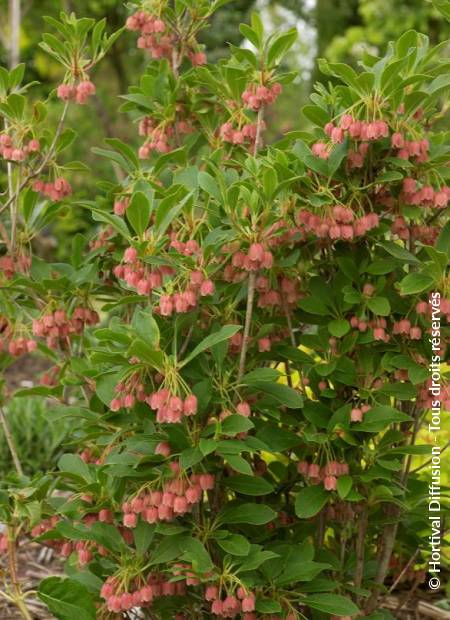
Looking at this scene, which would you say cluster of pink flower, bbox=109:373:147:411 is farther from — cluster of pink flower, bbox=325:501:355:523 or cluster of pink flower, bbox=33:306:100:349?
cluster of pink flower, bbox=325:501:355:523

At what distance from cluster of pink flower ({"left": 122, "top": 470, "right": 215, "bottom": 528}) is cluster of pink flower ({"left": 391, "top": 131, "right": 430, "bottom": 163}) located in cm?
77

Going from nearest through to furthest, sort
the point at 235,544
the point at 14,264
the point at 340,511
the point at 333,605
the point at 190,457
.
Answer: the point at 190,457 → the point at 235,544 → the point at 333,605 → the point at 340,511 → the point at 14,264

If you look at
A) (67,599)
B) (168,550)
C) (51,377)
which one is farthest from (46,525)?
(168,550)

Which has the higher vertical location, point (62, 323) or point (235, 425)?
point (62, 323)

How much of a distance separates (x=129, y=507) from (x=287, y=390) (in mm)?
402

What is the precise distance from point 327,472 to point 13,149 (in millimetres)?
1066

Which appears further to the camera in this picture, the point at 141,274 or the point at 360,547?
the point at 360,547

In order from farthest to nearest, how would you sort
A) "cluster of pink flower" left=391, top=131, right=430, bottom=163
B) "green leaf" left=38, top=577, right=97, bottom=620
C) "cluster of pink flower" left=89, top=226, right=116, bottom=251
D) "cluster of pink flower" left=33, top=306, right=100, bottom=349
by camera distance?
"cluster of pink flower" left=89, top=226, right=116, bottom=251, "cluster of pink flower" left=33, top=306, right=100, bottom=349, "green leaf" left=38, top=577, right=97, bottom=620, "cluster of pink flower" left=391, top=131, right=430, bottom=163

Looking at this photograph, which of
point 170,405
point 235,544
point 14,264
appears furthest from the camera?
point 14,264

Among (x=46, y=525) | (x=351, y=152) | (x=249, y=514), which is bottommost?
(x=46, y=525)

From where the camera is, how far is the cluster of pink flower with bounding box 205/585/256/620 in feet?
6.15

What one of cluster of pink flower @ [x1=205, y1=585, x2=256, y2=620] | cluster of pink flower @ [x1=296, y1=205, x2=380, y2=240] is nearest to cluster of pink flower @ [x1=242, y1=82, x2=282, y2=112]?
cluster of pink flower @ [x1=296, y1=205, x2=380, y2=240]

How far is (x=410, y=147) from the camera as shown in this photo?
1955 millimetres

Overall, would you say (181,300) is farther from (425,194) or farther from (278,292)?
(425,194)
